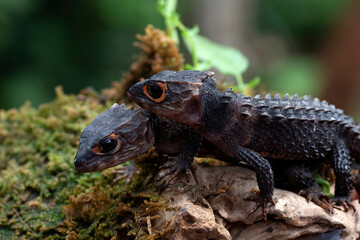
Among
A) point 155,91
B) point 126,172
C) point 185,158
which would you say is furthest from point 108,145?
point 126,172

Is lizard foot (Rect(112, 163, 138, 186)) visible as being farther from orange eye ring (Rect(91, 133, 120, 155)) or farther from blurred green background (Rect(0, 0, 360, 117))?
blurred green background (Rect(0, 0, 360, 117))

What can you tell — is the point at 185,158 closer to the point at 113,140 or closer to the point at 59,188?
the point at 113,140

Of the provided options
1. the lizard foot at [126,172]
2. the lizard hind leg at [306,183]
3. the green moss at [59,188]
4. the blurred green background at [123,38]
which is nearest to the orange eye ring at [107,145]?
the green moss at [59,188]

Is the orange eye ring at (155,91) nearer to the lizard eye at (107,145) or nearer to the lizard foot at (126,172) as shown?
the lizard eye at (107,145)

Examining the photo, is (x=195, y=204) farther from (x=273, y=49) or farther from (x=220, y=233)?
(x=273, y=49)

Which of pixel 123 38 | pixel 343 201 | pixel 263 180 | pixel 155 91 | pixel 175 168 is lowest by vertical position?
pixel 343 201
